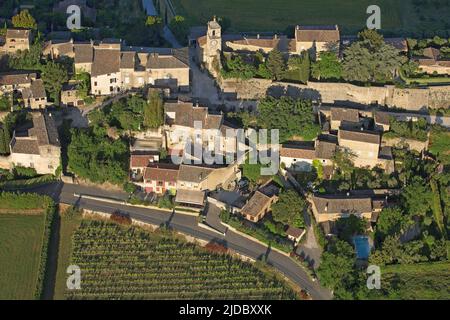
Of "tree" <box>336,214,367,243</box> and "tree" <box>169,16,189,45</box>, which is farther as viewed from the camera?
"tree" <box>169,16,189,45</box>

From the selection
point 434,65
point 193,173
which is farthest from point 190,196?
point 434,65

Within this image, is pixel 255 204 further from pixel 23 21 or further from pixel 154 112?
pixel 23 21

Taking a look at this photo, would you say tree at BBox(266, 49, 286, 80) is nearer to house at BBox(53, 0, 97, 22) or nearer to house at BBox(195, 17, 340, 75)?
house at BBox(195, 17, 340, 75)

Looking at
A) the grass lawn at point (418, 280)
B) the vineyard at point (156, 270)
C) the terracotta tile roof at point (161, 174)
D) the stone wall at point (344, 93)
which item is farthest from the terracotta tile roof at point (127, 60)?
the grass lawn at point (418, 280)

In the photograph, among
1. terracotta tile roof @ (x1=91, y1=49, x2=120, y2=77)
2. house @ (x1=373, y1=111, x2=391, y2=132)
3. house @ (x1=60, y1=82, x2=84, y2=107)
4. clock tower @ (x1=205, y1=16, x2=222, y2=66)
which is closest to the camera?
house @ (x1=373, y1=111, x2=391, y2=132)

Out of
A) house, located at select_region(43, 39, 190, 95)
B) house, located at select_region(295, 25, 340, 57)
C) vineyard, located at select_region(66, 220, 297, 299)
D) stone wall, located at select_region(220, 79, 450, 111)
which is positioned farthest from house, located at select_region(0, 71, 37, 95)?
house, located at select_region(295, 25, 340, 57)

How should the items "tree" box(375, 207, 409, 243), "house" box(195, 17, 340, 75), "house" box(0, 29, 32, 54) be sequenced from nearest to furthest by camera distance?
1. "tree" box(375, 207, 409, 243)
2. "house" box(0, 29, 32, 54)
3. "house" box(195, 17, 340, 75)

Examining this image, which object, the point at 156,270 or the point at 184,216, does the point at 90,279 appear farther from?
the point at 184,216

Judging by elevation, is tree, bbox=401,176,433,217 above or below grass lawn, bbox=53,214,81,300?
above
